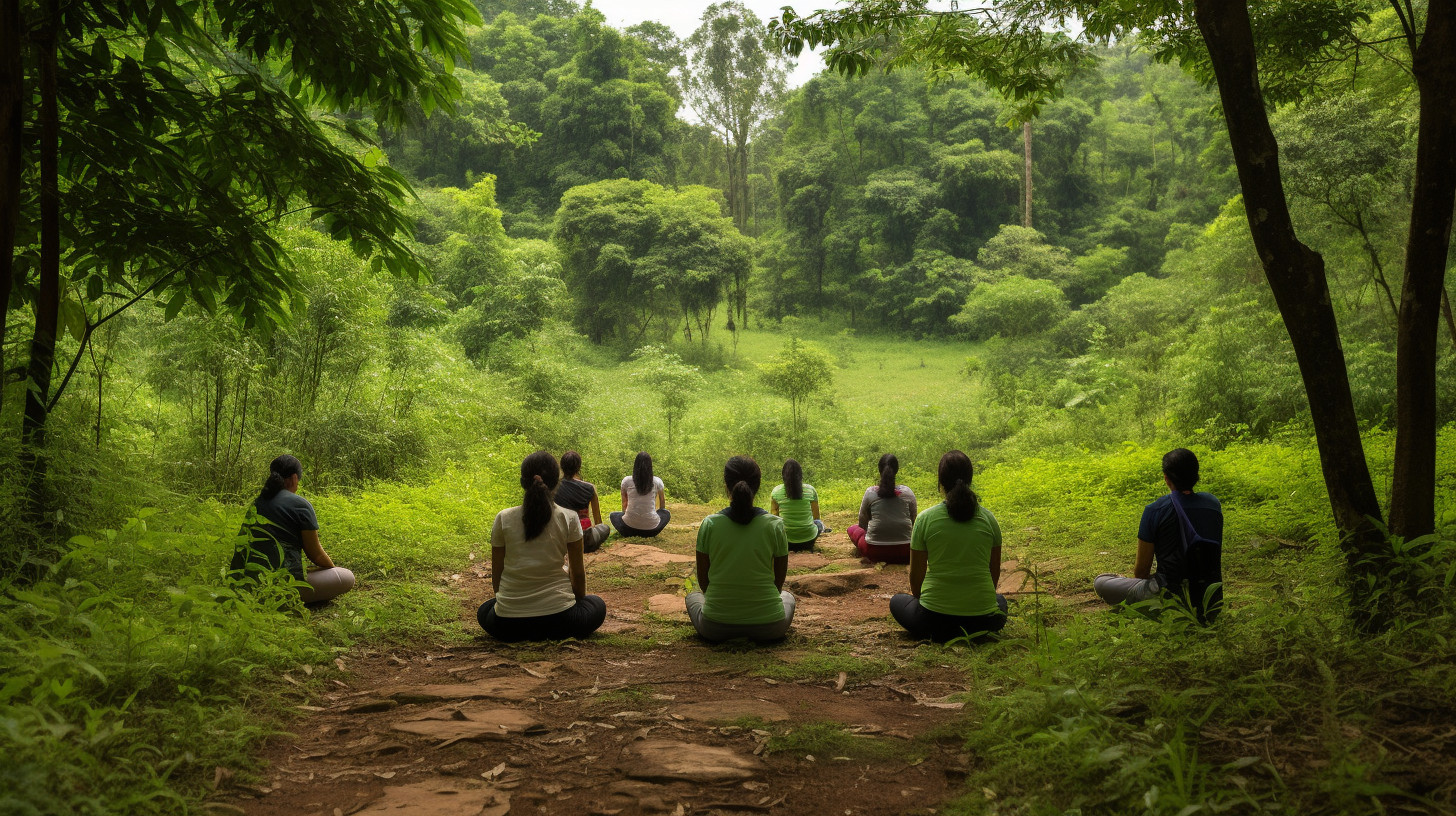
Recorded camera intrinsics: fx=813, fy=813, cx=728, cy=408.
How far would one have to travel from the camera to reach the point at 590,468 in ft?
46.2

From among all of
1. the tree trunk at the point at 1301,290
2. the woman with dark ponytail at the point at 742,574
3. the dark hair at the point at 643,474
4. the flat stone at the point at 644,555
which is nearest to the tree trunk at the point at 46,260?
the woman with dark ponytail at the point at 742,574

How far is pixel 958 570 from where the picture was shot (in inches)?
188

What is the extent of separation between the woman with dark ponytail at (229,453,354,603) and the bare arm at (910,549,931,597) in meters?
3.70

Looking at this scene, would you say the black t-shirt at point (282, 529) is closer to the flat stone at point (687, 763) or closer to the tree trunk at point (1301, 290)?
the flat stone at point (687, 763)

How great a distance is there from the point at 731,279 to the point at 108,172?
82.4 ft

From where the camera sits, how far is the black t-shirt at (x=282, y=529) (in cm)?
511

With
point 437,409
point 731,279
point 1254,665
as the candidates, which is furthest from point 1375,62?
point 731,279

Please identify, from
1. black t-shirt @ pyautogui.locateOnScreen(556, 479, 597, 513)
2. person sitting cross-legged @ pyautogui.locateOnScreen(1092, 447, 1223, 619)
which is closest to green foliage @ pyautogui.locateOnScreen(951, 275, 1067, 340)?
black t-shirt @ pyautogui.locateOnScreen(556, 479, 597, 513)

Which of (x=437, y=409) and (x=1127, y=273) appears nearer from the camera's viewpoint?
(x=437, y=409)

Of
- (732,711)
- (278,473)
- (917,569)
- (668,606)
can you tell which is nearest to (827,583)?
(668,606)

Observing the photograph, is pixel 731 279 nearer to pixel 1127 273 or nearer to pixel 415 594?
pixel 1127 273

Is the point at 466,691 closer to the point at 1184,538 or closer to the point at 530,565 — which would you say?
the point at 530,565

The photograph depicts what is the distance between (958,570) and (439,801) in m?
3.10

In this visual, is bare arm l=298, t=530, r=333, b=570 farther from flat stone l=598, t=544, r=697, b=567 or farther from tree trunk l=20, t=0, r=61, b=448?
flat stone l=598, t=544, r=697, b=567
